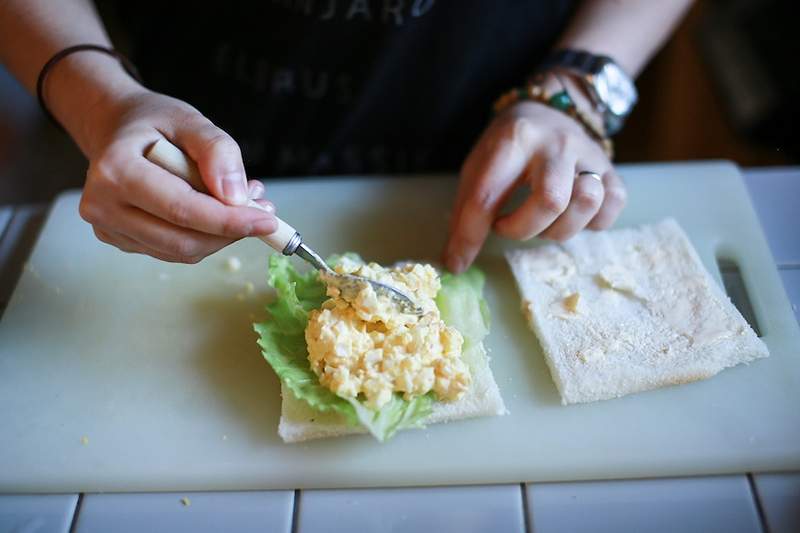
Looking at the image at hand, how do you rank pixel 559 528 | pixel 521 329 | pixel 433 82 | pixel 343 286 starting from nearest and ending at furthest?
pixel 559 528 < pixel 343 286 < pixel 521 329 < pixel 433 82

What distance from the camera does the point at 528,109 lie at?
4.90 ft

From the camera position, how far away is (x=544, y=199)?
1304 mm

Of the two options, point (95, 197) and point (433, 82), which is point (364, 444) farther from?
point (433, 82)

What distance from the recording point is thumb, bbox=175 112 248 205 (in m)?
1.07

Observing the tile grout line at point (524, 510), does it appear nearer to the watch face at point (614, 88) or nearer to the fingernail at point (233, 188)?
the fingernail at point (233, 188)

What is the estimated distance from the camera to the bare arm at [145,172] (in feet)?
3.51

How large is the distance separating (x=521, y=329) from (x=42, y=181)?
142cm

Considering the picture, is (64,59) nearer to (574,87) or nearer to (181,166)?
(181,166)

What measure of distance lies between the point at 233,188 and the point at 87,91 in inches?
18.3

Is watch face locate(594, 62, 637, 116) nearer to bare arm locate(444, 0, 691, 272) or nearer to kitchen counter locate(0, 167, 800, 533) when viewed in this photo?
bare arm locate(444, 0, 691, 272)

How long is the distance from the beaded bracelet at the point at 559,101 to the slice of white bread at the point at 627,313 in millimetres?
235

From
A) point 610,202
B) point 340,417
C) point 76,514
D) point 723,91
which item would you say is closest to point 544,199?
point 610,202

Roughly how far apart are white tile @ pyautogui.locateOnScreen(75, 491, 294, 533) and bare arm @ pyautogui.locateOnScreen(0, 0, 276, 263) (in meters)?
0.39

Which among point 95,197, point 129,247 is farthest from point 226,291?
point 95,197
